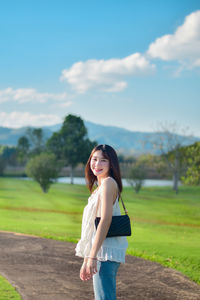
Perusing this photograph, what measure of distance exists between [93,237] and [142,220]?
1945cm

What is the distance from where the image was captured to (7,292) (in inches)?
240

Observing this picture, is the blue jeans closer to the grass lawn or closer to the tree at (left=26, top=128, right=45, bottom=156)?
the grass lawn

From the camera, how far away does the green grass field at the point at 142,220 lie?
31.8 ft

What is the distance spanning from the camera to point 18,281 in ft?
22.1

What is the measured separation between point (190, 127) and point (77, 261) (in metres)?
36.9

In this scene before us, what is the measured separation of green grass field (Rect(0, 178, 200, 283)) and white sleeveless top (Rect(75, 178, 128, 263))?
4.61m

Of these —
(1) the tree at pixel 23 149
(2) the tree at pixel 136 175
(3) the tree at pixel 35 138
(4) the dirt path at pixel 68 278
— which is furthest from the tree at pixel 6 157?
(4) the dirt path at pixel 68 278

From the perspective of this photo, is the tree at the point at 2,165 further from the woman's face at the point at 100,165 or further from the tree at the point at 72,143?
the woman's face at the point at 100,165

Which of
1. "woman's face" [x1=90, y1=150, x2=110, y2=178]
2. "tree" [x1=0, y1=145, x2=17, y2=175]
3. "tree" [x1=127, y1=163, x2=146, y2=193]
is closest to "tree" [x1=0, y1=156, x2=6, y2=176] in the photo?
"tree" [x1=0, y1=145, x2=17, y2=175]

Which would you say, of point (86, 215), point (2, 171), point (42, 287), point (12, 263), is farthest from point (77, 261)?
point (2, 171)

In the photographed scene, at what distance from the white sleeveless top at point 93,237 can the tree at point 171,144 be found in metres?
40.4

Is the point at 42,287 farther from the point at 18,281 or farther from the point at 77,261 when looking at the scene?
the point at 77,261

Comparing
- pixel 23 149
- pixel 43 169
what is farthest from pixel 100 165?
pixel 23 149

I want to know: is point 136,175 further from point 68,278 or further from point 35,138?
point 68,278
